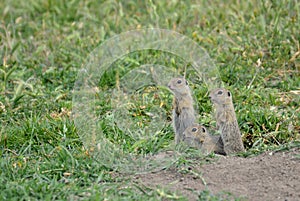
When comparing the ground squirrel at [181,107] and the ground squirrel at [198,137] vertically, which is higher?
the ground squirrel at [181,107]

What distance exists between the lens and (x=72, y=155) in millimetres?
5520

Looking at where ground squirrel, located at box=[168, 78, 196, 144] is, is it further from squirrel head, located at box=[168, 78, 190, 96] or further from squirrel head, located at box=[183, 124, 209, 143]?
squirrel head, located at box=[183, 124, 209, 143]

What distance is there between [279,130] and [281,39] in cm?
162

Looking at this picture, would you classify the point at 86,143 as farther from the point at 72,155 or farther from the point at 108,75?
the point at 108,75

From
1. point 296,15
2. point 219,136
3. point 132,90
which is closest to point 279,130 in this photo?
point 219,136

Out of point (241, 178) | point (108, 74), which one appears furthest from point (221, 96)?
point (108, 74)

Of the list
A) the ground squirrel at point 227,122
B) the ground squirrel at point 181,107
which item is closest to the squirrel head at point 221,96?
the ground squirrel at point 227,122

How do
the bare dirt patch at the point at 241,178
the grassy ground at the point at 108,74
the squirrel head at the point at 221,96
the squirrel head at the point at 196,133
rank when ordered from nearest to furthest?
the bare dirt patch at the point at 241,178 → the grassy ground at the point at 108,74 → the squirrel head at the point at 196,133 → the squirrel head at the point at 221,96

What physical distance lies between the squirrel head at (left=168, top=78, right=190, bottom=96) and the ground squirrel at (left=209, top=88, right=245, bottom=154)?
0.20 m

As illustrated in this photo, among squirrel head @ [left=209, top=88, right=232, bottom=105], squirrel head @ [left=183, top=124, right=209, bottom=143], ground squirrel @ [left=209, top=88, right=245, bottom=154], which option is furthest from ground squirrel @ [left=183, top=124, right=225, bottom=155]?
squirrel head @ [left=209, top=88, right=232, bottom=105]

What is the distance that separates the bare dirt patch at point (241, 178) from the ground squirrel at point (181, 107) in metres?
0.44

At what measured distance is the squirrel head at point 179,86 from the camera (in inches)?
226

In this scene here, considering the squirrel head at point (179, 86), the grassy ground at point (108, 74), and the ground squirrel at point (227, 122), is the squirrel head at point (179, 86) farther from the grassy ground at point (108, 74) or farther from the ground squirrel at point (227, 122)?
the grassy ground at point (108, 74)

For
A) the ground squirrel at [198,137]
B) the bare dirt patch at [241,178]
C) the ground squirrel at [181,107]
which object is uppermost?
the ground squirrel at [181,107]
